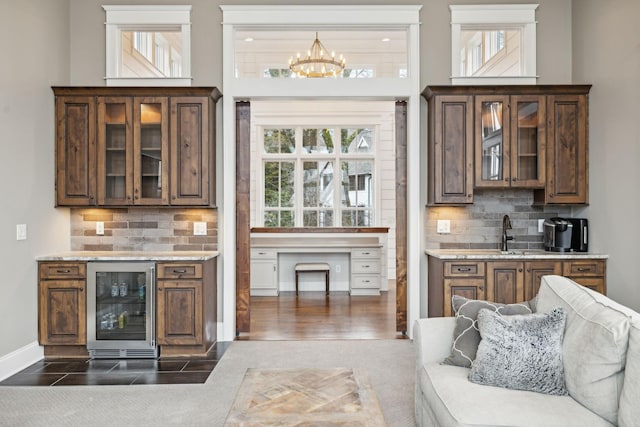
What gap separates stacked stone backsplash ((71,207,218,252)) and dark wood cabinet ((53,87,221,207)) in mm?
341

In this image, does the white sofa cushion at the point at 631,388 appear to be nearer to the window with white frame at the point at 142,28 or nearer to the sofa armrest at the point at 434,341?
the sofa armrest at the point at 434,341

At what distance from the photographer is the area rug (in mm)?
1731

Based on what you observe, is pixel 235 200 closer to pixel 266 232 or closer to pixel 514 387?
pixel 266 232

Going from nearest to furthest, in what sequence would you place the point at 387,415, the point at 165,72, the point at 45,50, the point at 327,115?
the point at 387,415, the point at 45,50, the point at 165,72, the point at 327,115

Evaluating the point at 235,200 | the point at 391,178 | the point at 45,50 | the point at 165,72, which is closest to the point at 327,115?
the point at 391,178

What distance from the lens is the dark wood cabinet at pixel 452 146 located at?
174 inches

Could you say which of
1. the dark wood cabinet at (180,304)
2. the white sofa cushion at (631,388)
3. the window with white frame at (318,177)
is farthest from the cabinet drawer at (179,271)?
the window with white frame at (318,177)

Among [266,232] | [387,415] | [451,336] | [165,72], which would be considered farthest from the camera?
[266,232]

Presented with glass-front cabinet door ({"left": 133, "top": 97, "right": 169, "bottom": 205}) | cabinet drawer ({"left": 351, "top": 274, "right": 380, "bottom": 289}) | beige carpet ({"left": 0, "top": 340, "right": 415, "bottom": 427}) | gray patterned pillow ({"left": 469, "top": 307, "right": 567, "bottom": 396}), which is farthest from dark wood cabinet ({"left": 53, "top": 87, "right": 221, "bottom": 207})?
cabinet drawer ({"left": 351, "top": 274, "right": 380, "bottom": 289})

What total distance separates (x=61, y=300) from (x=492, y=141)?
4.18m

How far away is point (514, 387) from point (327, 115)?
6.65 m

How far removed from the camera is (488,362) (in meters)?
2.15

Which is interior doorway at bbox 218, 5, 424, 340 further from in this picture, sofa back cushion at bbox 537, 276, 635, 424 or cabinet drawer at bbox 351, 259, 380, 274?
sofa back cushion at bbox 537, 276, 635, 424

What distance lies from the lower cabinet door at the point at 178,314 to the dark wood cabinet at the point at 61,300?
685mm
